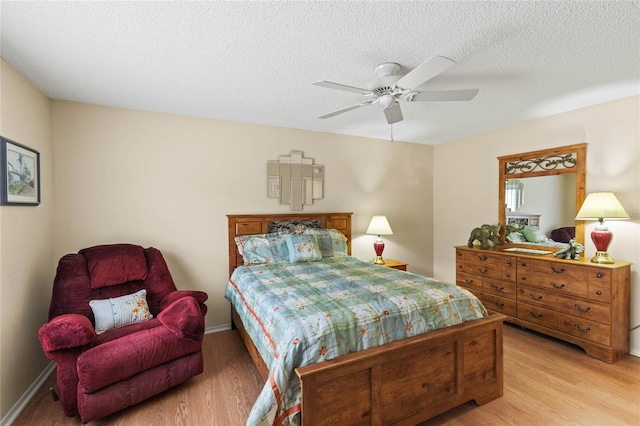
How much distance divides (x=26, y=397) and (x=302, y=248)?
2461 mm

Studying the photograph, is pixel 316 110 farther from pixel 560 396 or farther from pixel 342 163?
pixel 560 396

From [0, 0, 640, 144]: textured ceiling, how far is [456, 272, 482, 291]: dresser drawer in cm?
206

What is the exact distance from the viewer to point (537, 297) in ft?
10.2

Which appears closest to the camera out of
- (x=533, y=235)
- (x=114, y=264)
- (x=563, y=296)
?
(x=114, y=264)

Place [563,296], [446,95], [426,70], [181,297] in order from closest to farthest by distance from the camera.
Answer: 1. [426,70]
2. [446,95]
3. [181,297]
4. [563,296]

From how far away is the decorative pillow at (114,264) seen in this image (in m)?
2.50

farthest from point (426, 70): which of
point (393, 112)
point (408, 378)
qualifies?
point (408, 378)

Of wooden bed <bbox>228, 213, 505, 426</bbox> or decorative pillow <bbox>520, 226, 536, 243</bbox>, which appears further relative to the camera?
decorative pillow <bbox>520, 226, 536, 243</bbox>

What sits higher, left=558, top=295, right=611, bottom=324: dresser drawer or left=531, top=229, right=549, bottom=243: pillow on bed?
left=531, top=229, right=549, bottom=243: pillow on bed

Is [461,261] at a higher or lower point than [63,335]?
higher

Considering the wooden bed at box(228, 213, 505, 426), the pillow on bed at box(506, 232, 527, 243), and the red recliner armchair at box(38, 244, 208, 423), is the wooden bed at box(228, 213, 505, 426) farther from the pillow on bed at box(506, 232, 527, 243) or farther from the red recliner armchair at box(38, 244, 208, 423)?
the pillow on bed at box(506, 232, 527, 243)

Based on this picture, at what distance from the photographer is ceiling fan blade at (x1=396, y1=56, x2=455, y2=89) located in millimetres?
1579

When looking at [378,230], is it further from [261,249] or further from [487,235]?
[261,249]

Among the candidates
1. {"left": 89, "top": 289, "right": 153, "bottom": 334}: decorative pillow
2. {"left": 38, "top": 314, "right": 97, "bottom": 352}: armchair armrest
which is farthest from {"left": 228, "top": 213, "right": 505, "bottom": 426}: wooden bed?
{"left": 38, "top": 314, "right": 97, "bottom": 352}: armchair armrest
